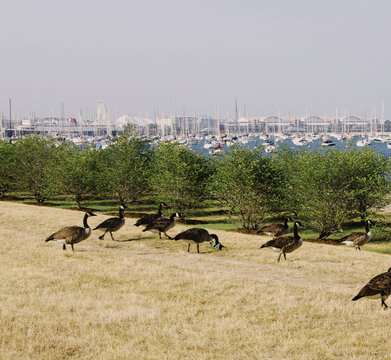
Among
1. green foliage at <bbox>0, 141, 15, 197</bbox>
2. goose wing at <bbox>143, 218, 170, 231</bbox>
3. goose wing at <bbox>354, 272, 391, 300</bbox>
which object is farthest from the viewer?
green foliage at <bbox>0, 141, 15, 197</bbox>

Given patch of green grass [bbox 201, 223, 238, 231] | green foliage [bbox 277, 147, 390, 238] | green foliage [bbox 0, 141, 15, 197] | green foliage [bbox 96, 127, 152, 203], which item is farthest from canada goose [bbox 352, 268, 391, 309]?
green foliage [bbox 0, 141, 15, 197]

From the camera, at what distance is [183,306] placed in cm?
1321

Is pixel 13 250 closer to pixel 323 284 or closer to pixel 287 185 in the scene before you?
pixel 323 284

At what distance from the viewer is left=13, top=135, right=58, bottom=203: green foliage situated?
187 feet

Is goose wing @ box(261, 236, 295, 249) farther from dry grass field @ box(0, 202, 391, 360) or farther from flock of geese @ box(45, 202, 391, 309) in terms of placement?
dry grass field @ box(0, 202, 391, 360)

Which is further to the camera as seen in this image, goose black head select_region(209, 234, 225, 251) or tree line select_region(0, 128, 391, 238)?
tree line select_region(0, 128, 391, 238)

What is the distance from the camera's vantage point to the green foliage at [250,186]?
40.7 m

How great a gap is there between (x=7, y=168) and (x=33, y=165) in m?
3.46

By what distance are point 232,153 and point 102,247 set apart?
2208cm

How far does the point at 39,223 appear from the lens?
1247 inches

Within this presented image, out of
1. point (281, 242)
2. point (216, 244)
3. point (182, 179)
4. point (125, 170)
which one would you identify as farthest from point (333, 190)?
point (125, 170)

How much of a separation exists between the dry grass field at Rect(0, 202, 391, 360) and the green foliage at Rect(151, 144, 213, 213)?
23.8 meters

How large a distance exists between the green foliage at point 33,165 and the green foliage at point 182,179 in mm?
16117

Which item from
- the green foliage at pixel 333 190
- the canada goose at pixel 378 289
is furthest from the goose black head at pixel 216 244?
the green foliage at pixel 333 190
